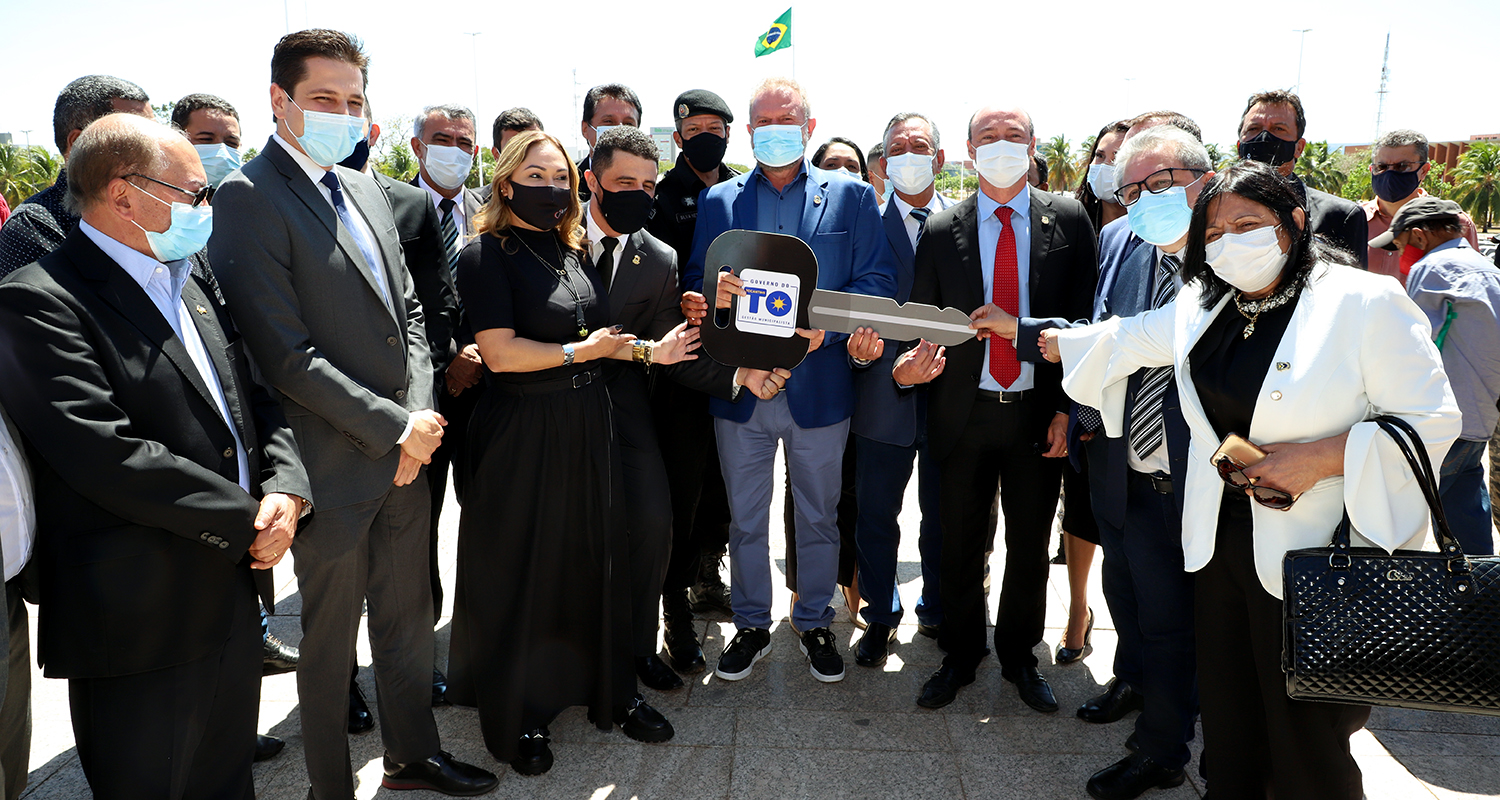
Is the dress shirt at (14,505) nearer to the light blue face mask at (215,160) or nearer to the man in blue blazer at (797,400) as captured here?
the man in blue blazer at (797,400)

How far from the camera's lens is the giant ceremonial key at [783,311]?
328 centimetres

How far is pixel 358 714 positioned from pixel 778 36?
11.8 meters

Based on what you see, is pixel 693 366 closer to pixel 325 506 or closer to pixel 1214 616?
pixel 325 506

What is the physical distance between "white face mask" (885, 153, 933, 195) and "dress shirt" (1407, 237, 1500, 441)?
2334mm

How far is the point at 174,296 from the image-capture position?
2.27 m

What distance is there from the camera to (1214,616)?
2568 mm

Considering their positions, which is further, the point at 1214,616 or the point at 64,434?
the point at 1214,616

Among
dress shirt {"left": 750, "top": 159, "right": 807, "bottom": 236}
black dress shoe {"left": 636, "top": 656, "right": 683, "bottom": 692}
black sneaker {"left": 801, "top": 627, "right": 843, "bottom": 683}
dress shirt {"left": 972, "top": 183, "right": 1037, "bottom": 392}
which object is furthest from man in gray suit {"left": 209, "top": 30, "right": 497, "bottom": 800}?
dress shirt {"left": 972, "top": 183, "right": 1037, "bottom": 392}

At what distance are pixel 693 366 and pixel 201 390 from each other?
1832 mm

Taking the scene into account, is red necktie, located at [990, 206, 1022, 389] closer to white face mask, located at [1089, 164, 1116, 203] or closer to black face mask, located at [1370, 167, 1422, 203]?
white face mask, located at [1089, 164, 1116, 203]

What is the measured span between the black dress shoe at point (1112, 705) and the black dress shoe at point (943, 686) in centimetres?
47

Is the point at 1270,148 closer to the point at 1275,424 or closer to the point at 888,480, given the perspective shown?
the point at 888,480

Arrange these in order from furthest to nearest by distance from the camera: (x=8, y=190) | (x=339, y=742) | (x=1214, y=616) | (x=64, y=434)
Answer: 1. (x=8, y=190)
2. (x=339, y=742)
3. (x=1214, y=616)
4. (x=64, y=434)

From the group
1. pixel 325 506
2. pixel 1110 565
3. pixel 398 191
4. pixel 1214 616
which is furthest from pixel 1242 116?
pixel 325 506
